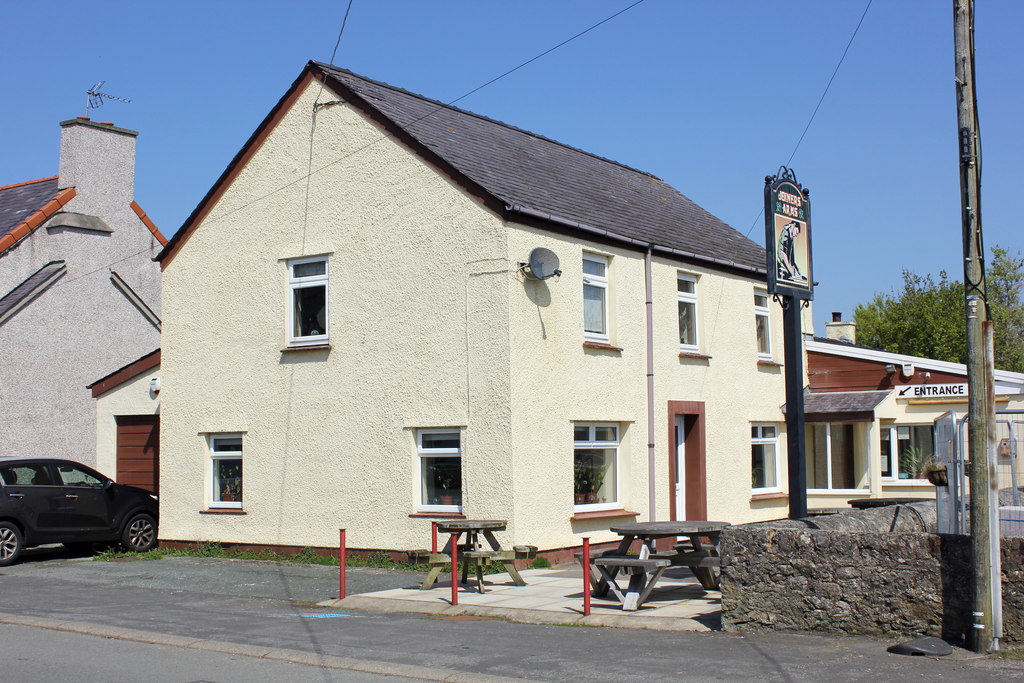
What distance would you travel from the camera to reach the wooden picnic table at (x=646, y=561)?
11398 millimetres

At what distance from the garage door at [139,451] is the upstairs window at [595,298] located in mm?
8799

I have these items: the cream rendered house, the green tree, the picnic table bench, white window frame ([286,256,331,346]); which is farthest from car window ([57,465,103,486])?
the green tree

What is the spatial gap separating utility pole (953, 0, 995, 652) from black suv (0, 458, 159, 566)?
45.6ft

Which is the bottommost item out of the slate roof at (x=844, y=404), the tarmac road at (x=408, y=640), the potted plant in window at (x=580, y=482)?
the tarmac road at (x=408, y=640)

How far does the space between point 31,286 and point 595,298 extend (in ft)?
40.0

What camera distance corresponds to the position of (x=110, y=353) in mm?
24094

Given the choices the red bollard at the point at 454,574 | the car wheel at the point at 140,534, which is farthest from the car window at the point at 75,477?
the red bollard at the point at 454,574

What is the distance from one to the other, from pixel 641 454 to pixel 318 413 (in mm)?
5232

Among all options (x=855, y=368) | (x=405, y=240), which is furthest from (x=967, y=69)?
(x=855, y=368)

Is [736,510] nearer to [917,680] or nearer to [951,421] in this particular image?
[951,421]

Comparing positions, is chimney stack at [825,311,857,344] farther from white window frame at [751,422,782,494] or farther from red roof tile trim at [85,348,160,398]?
red roof tile trim at [85,348,160,398]

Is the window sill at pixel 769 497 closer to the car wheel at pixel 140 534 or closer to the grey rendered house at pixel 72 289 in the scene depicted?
the car wheel at pixel 140 534

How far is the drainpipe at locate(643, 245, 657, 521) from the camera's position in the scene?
1814 centimetres

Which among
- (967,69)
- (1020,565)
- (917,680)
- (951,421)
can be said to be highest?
(967,69)
